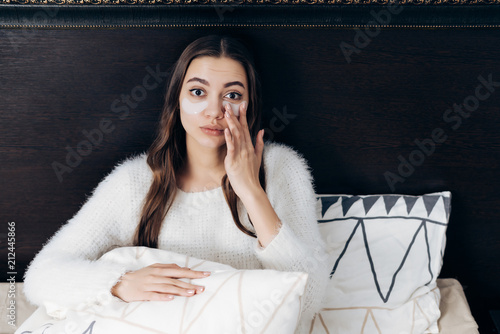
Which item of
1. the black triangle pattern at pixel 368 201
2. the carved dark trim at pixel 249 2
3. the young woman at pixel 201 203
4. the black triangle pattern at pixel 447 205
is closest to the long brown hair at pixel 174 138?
the young woman at pixel 201 203

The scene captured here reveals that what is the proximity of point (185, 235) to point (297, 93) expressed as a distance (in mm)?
597

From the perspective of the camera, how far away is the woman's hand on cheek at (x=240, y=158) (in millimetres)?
1131

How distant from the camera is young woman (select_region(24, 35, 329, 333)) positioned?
1077 mm

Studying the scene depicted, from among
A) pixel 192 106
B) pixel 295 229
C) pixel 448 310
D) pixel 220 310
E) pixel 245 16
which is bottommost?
pixel 448 310

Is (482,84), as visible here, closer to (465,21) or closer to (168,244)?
(465,21)

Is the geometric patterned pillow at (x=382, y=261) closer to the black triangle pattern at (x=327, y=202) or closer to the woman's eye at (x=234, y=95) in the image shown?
the black triangle pattern at (x=327, y=202)

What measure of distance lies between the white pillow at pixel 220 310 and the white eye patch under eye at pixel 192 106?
1.57ft

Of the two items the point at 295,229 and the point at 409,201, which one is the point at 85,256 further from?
the point at 409,201

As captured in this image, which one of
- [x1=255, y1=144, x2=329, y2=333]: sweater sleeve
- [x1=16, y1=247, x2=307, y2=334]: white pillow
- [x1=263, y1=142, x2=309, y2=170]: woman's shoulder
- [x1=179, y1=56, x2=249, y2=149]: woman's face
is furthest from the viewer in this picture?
[x1=263, y1=142, x2=309, y2=170]: woman's shoulder

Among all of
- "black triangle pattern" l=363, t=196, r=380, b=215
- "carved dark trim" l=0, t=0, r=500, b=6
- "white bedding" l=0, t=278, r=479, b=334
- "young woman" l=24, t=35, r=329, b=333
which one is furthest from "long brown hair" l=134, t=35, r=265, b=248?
"white bedding" l=0, t=278, r=479, b=334

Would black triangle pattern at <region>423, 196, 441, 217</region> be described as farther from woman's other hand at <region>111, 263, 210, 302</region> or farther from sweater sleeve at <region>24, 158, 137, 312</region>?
sweater sleeve at <region>24, 158, 137, 312</region>

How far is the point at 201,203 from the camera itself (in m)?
1.30

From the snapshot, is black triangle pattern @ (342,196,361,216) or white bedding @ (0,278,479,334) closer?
white bedding @ (0,278,479,334)

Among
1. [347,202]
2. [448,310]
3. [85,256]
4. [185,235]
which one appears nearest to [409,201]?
[347,202]
